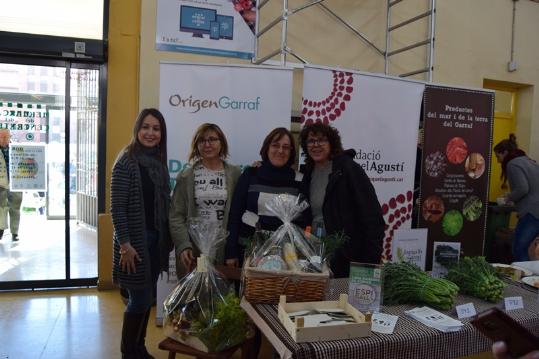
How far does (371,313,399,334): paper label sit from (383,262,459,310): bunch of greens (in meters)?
0.16

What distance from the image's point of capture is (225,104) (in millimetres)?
3021

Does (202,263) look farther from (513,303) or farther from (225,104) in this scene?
(225,104)

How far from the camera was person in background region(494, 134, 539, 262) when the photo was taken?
3566 mm

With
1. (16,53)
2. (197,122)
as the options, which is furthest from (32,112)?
(197,122)

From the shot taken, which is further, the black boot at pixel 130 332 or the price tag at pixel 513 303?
the black boot at pixel 130 332

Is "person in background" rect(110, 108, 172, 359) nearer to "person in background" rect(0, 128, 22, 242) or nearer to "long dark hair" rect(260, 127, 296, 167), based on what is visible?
"long dark hair" rect(260, 127, 296, 167)

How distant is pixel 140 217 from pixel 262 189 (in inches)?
25.2

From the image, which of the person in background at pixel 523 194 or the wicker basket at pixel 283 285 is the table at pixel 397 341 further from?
the person in background at pixel 523 194

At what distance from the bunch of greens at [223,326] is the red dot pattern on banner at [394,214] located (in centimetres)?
196

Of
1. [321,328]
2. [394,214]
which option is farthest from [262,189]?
[394,214]

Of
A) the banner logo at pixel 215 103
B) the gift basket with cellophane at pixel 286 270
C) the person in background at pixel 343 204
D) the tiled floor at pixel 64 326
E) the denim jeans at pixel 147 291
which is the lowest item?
the tiled floor at pixel 64 326

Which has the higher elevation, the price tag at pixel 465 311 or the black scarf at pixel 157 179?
the black scarf at pixel 157 179

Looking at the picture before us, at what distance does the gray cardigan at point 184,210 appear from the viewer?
2.32 metres

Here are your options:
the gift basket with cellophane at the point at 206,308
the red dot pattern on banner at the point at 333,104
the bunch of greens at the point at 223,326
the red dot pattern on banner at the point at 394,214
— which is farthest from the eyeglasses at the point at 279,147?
the red dot pattern on banner at the point at 394,214
